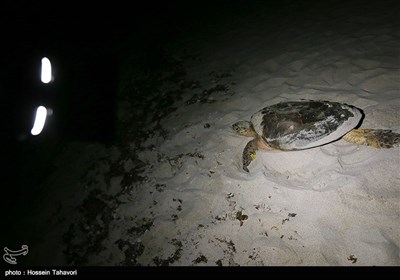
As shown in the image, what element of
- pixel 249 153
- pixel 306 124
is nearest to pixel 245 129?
pixel 249 153

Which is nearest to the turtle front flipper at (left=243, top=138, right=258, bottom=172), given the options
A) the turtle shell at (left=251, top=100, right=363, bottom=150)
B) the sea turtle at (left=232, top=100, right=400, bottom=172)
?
the sea turtle at (left=232, top=100, right=400, bottom=172)

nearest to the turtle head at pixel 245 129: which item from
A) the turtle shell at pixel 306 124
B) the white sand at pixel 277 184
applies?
the white sand at pixel 277 184

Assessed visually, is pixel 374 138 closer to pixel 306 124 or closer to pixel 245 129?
pixel 306 124

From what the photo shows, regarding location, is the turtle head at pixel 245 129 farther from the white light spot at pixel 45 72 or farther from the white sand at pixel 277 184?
the white light spot at pixel 45 72

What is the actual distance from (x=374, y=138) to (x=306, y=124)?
570 millimetres

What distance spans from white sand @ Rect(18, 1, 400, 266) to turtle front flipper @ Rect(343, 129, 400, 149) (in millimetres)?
68

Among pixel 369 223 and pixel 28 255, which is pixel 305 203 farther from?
pixel 28 255

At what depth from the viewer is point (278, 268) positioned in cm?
161

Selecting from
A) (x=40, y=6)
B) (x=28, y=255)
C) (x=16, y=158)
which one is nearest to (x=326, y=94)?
(x=28, y=255)

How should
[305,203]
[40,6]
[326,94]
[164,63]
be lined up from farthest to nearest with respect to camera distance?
[40,6] → [164,63] → [326,94] → [305,203]

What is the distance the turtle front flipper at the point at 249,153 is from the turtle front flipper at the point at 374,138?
0.85 meters

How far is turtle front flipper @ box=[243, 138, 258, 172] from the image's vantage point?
7.56 feet

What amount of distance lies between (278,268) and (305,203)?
22.4 inches

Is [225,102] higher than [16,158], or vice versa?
[225,102]
